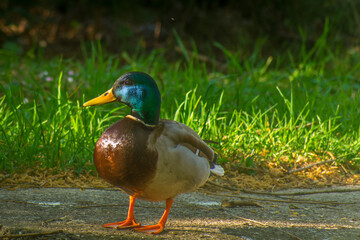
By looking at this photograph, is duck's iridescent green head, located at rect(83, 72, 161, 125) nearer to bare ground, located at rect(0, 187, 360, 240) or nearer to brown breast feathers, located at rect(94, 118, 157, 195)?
brown breast feathers, located at rect(94, 118, 157, 195)

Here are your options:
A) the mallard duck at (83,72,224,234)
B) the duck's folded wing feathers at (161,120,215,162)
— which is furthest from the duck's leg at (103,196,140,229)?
the duck's folded wing feathers at (161,120,215,162)

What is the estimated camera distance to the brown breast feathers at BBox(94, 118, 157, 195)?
2293 millimetres

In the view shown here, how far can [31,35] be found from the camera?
25.9ft

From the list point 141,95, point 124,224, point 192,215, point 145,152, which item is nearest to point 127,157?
point 145,152

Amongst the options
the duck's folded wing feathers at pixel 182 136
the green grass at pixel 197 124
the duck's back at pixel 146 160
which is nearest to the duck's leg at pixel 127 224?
the duck's back at pixel 146 160

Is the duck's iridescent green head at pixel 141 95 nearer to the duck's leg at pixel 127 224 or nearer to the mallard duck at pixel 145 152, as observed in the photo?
the mallard duck at pixel 145 152

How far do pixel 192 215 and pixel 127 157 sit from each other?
A: 77cm

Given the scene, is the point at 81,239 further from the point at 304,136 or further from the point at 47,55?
the point at 47,55

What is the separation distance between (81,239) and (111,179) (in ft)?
1.00

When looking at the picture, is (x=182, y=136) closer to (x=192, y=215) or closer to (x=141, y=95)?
(x=141, y=95)

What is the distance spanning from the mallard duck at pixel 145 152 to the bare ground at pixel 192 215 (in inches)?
7.6

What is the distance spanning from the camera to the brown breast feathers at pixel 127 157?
7.52 ft

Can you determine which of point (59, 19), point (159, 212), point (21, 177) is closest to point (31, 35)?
point (59, 19)

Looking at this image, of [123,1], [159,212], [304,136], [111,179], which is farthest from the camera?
[123,1]
